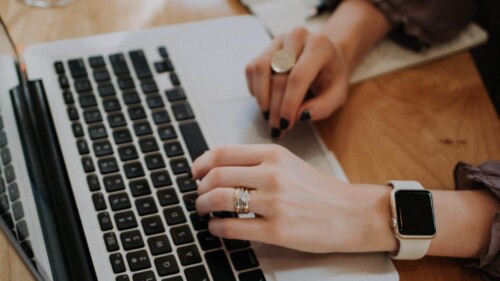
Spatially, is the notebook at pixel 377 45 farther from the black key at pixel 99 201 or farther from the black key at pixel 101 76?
the black key at pixel 99 201

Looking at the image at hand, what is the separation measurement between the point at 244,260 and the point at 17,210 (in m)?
0.23

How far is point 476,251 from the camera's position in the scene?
658 millimetres

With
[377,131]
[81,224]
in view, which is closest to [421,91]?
[377,131]

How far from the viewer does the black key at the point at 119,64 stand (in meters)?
0.79

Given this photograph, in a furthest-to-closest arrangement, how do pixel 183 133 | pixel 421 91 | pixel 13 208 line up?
pixel 421 91 < pixel 183 133 < pixel 13 208

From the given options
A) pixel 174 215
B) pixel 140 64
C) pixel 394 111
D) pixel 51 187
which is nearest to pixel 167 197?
pixel 174 215

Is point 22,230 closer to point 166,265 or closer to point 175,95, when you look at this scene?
point 166,265

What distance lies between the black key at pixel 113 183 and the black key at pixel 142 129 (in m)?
0.07

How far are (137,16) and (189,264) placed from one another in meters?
0.45

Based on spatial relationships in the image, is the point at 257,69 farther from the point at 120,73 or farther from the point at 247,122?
the point at 120,73

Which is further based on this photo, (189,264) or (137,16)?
(137,16)

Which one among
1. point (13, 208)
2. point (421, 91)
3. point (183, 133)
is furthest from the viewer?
point (421, 91)

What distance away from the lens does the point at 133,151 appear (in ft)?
2.30

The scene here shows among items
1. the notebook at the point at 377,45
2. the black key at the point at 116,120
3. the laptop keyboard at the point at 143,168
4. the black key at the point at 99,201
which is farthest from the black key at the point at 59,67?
the notebook at the point at 377,45
